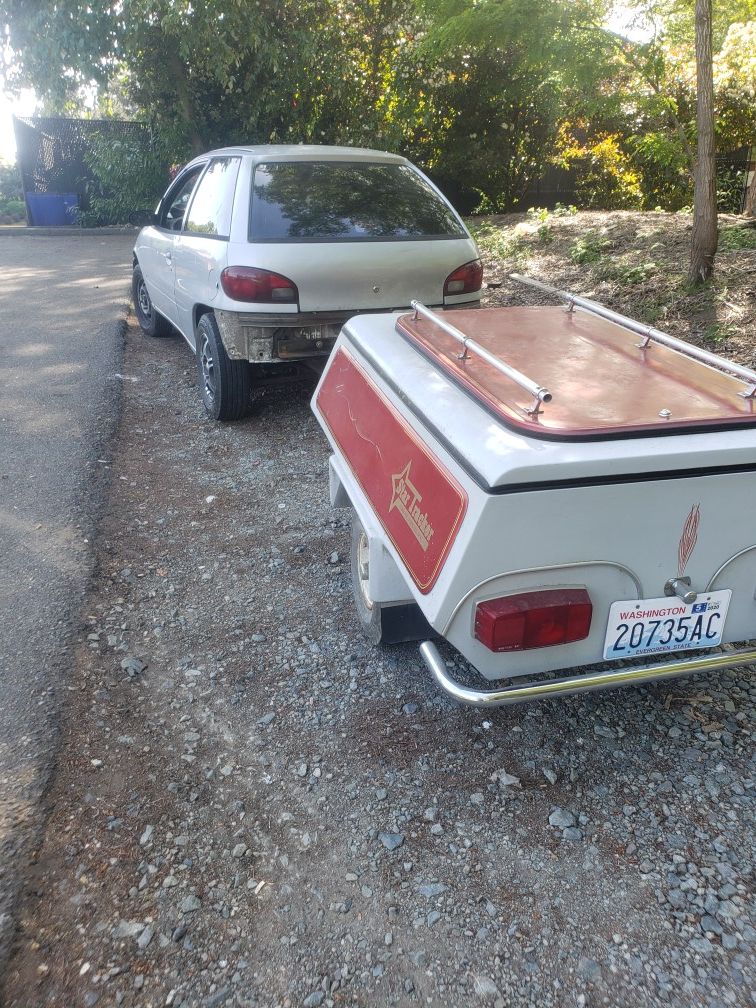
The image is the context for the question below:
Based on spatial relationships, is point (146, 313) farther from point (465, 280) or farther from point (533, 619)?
point (533, 619)

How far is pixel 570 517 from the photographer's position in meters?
2.25

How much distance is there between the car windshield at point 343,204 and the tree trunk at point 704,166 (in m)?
2.52

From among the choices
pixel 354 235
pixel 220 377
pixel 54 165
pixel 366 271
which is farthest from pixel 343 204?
pixel 54 165

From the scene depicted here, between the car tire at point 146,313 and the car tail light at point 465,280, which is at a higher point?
the car tail light at point 465,280

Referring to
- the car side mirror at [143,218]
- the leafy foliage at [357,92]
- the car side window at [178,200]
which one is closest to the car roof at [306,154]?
the car side window at [178,200]

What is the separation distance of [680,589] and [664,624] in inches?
5.1

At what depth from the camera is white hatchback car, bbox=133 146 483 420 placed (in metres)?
5.17

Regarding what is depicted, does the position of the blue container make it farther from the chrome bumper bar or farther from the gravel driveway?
the chrome bumper bar

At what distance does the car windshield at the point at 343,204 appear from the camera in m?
5.36

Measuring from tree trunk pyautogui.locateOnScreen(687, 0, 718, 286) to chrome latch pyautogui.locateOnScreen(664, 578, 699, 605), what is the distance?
220 inches

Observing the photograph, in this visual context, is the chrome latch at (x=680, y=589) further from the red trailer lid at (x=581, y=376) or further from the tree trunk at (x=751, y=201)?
the tree trunk at (x=751, y=201)

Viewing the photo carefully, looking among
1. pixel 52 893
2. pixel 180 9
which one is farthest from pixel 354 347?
pixel 180 9

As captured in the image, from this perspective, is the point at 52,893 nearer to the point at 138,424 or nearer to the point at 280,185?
the point at 138,424

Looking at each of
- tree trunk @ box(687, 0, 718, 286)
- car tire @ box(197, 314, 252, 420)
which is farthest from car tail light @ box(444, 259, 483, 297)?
tree trunk @ box(687, 0, 718, 286)
